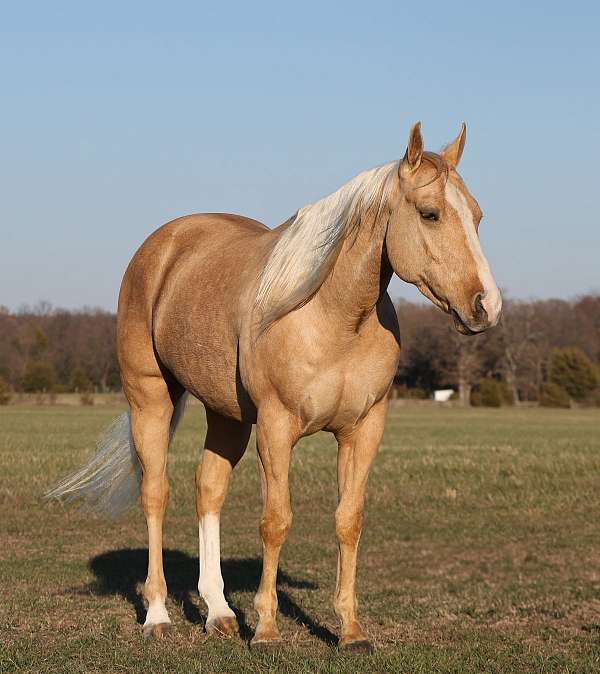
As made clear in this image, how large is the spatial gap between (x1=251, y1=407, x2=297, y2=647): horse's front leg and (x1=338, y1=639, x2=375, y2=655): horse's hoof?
0.36 metres

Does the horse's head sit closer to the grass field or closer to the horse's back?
the horse's back

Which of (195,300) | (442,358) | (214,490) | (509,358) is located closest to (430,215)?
(195,300)

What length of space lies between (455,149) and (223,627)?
3.15 meters

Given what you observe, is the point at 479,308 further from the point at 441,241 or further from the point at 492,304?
the point at 441,241

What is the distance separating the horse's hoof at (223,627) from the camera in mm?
6150

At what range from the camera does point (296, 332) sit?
529 cm

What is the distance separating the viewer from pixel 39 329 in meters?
93.6

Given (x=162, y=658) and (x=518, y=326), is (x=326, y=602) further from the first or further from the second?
(x=518, y=326)

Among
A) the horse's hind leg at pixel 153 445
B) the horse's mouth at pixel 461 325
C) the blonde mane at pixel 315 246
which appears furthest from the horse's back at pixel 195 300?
the horse's mouth at pixel 461 325

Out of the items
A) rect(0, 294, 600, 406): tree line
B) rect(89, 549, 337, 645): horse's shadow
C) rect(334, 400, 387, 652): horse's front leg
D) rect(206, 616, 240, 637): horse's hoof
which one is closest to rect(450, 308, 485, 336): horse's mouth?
rect(334, 400, 387, 652): horse's front leg

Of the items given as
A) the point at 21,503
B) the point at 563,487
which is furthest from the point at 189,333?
the point at 563,487

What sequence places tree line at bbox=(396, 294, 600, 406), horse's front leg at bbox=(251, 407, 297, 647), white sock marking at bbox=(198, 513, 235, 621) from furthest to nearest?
tree line at bbox=(396, 294, 600, 406) → white sock marking at bbox=(198, 513, 235, 621) → horse's front leg at bbox=(251, 407, 297, 647)

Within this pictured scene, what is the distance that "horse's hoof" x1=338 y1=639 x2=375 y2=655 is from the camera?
17.8 ft

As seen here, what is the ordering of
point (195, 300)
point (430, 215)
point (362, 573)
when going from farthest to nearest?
1. point (362, 573)
2. point (195, 300)
3. point (430, 215)
